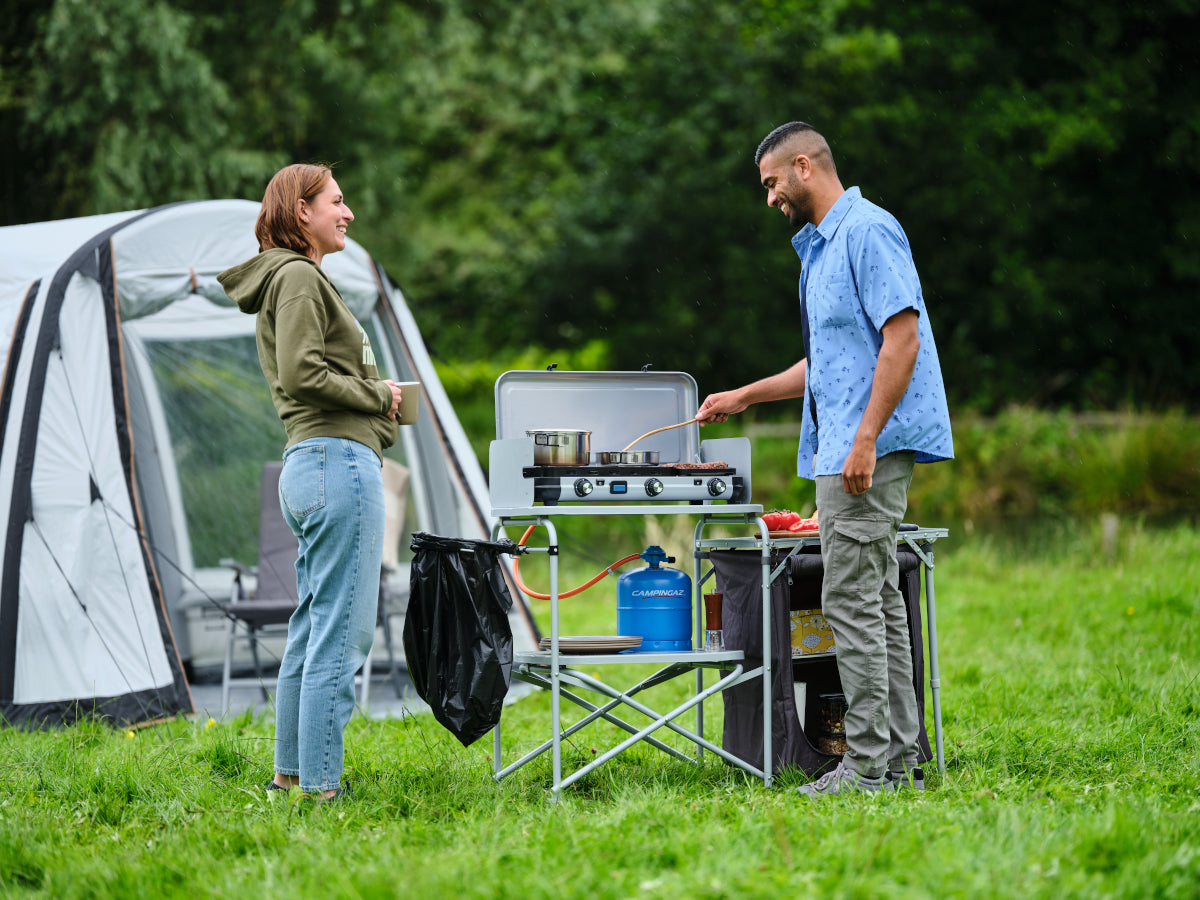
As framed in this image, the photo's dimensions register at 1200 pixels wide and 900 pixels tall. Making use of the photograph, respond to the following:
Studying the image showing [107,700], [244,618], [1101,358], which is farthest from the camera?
[1101,358]

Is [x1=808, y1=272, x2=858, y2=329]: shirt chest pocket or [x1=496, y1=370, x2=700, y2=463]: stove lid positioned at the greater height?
[x1=808, y1=272, x2=858, y2=329]: shirt chest pocket

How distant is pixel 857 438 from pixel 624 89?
14043mm

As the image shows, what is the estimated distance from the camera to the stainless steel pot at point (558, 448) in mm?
3201

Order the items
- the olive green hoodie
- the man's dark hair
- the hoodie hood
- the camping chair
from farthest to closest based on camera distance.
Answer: the camping chair
the man's dark hair
the hoodie hood
the olive green hoodie

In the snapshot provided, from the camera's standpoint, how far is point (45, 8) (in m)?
10.2

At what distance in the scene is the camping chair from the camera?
4914 mm

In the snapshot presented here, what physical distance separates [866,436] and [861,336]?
0.92 ft

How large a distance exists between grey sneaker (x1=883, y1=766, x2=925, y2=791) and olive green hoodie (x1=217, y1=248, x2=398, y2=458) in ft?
5.06

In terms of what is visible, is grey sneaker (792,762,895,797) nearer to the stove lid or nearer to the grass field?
the grass field

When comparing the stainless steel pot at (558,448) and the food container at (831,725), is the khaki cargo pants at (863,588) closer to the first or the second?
the food container at (831,725)

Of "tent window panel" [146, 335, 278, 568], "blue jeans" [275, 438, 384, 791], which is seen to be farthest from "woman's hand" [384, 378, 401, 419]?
"tent window panel" [146, 335, 278, 568]

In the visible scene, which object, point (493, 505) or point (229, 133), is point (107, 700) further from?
point (229, 133)

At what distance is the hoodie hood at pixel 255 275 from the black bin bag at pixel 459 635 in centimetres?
72

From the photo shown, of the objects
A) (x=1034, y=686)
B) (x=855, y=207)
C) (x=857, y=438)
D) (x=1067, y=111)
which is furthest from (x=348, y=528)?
(x=1067, y=111)
